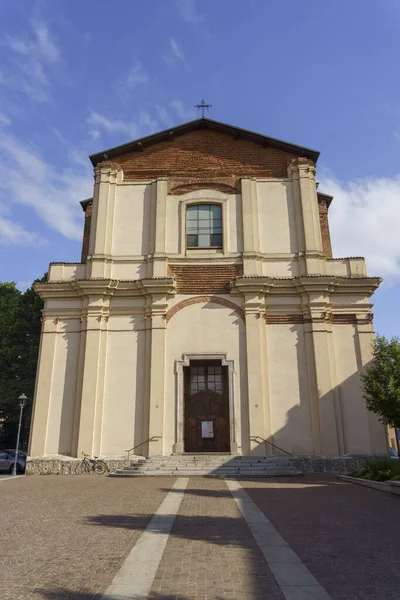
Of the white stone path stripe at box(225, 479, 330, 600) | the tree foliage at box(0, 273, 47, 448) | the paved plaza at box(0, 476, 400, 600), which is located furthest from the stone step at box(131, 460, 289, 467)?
the tree foliage at box(0, 273, 47, 448)

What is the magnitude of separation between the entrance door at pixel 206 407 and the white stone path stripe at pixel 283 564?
10.6m

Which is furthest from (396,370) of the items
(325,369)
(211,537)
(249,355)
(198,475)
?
(211,537)

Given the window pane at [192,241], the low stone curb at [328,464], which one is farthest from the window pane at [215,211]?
the low stone curb at [328,464]

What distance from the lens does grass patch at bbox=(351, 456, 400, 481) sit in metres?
11.9

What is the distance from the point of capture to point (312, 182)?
2133cm

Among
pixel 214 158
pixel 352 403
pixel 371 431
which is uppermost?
pixel 214 158

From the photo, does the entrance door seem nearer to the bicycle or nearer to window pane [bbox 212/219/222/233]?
the bicycle

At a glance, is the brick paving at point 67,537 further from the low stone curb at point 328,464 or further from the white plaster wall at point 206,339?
the low stone curb at point 328,464

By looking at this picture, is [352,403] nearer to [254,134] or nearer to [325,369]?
[325,369]

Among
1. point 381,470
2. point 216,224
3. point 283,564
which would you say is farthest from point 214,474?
point 216,224

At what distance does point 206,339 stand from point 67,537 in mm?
13120

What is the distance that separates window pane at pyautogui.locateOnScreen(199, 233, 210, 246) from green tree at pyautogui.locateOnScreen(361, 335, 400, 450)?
9.26 m

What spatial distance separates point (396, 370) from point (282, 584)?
11241mm

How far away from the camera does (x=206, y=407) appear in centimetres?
1859
